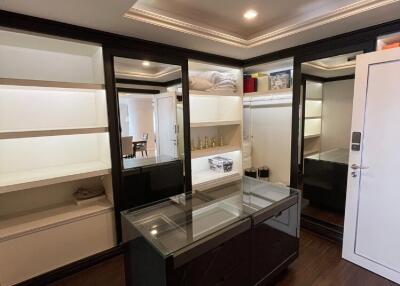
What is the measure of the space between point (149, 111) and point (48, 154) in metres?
1.15

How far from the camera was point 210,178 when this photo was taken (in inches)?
124

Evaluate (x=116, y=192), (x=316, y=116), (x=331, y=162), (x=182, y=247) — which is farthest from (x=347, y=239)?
(x=116, y=192)

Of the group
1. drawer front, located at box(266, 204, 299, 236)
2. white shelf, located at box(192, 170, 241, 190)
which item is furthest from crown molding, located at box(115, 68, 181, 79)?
drawer front, located at box(266, 204, 299, 236)

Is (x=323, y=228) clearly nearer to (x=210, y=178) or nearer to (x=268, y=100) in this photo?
(x=210, y=178)

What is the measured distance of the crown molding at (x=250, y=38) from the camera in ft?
5.79

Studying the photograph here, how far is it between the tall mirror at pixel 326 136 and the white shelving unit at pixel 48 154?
2408mm

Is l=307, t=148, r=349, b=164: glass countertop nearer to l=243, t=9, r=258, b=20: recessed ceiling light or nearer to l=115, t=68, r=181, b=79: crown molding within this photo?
l=243, t=9, r=258, b=20: recessed ceiling light

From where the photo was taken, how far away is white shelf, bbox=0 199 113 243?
1.88m

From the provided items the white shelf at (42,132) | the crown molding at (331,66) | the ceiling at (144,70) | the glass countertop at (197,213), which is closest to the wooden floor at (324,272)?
the glass countertop at (197,213)

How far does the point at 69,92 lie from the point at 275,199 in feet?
7.64

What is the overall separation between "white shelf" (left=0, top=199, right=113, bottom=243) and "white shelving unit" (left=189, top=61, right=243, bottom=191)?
1254 millimetres

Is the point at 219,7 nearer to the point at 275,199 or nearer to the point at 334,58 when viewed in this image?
the point at 334,58

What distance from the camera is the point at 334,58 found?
242 cm

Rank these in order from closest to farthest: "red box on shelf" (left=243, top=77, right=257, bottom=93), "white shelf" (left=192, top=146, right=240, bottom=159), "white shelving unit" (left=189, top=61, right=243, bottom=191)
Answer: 1. "white shelf" (left=192, top=146, right=240, bottom=159)
2. "white shelving unit" (left=189, top=61, right=243, bottom=191)
3. "red box on shelf" (left=243, top=77, right=257, bottom=93)
